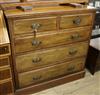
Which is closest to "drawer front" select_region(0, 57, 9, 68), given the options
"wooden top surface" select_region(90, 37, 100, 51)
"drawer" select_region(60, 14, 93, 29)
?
"drawer" select_region(60, 14, 93, 29)

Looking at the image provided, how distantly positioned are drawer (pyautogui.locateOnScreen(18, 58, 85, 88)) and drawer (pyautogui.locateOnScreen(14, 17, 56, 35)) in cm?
53

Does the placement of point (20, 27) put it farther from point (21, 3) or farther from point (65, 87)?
point (65, 87)

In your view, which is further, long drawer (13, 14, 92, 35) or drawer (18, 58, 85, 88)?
drawer (18, 58, 85, 88)

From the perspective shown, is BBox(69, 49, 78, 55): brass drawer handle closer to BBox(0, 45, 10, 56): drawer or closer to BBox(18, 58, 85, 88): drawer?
BBox(18, 58, 85, 88): drawer

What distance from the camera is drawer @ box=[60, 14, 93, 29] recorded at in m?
1.51

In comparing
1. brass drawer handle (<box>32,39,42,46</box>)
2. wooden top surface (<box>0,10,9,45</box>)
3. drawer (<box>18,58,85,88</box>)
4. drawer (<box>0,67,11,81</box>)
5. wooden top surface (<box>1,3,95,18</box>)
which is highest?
wooden top surface (<box>1,3,95,18</box>)

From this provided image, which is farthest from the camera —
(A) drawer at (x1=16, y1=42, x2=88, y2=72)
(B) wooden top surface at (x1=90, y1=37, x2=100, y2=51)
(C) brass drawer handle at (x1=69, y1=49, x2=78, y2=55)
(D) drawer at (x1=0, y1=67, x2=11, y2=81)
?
(B) wooden top surface at (x1=90, y1=37, x2=100, y2=51)

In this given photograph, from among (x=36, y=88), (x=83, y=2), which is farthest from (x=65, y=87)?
(x=83, y=2)

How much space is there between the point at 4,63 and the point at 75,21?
0.88 meters

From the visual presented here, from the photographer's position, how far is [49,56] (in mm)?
1648

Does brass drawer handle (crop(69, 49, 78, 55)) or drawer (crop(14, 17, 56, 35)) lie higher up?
drawer (crop(14, 17, 56, 35))

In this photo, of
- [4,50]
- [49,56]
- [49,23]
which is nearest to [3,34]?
[4,50]

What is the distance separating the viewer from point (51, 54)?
165 cm

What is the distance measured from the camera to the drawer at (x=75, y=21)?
1.51 meters
